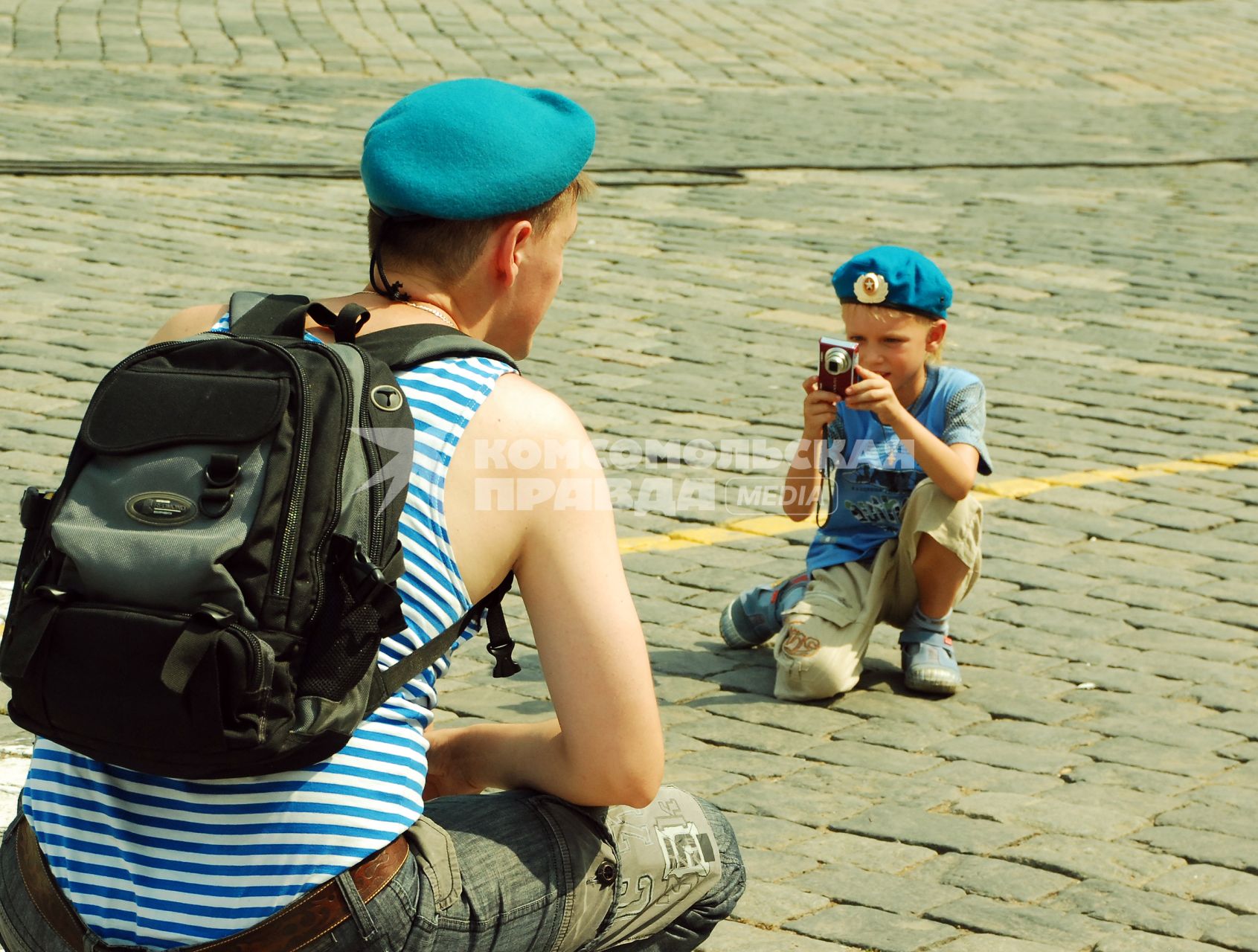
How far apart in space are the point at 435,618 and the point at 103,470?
46 cm

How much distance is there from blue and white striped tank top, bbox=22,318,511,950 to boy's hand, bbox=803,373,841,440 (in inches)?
80.5

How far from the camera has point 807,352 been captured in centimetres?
805

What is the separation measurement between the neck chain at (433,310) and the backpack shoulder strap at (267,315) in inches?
5.6

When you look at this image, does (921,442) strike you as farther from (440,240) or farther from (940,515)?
(440,240)

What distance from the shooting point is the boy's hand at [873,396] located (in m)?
4.15

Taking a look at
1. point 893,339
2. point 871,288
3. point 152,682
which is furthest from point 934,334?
point 152,682

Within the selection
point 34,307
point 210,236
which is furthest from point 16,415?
point 210,236

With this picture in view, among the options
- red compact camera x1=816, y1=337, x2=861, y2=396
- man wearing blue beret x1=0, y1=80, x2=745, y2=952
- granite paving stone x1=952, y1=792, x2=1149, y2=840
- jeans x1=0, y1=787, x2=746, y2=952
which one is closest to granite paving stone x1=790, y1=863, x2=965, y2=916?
granite paving stone x1=952, y1=792, x2=1149, y2=840

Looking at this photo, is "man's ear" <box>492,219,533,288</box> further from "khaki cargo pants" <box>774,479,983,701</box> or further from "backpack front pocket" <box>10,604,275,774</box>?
"khaki cargo pants" <box>774,479,983,701</box>

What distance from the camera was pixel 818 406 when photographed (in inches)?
167

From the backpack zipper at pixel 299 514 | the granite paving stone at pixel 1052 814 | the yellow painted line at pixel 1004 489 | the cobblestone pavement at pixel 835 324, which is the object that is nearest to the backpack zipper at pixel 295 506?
the backpack zipper at pixel 299 514

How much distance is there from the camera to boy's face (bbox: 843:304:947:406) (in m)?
4.38

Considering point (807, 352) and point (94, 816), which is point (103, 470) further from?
point (807, 352)

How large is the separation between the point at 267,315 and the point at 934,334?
250 cm
